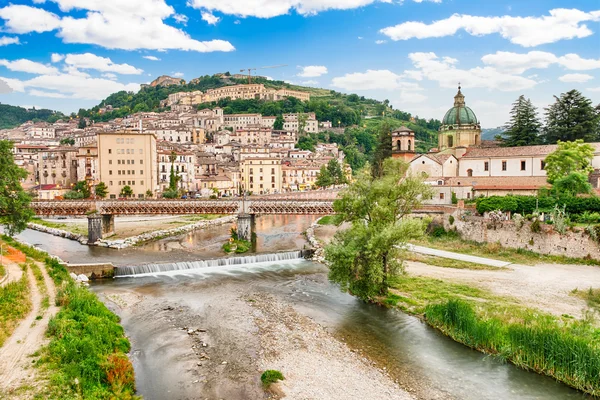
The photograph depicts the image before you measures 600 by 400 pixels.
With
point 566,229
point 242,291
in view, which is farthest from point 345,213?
point 566,229

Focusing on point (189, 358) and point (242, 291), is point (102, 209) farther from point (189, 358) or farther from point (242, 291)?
point (189, 358)

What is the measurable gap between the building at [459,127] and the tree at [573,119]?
35.6ft

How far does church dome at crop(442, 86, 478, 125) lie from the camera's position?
218 ft

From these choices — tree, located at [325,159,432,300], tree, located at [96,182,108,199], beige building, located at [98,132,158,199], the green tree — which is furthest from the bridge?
the green tree

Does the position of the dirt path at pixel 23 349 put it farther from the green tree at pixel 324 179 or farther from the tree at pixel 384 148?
the green tree at pixel 324 179

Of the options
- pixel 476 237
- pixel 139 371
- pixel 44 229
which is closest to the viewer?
pixel 139 371

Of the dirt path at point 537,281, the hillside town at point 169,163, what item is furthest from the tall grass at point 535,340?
the hillside town at point 169,163

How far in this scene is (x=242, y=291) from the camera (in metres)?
25.8

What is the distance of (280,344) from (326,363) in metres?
2.56

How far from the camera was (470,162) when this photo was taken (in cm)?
5678

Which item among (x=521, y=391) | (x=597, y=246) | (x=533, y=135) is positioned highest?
(x=533, y=135)

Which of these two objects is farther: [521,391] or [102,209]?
[102,209]

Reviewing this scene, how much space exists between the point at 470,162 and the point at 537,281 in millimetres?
33775

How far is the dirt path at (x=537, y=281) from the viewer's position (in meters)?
21.5
